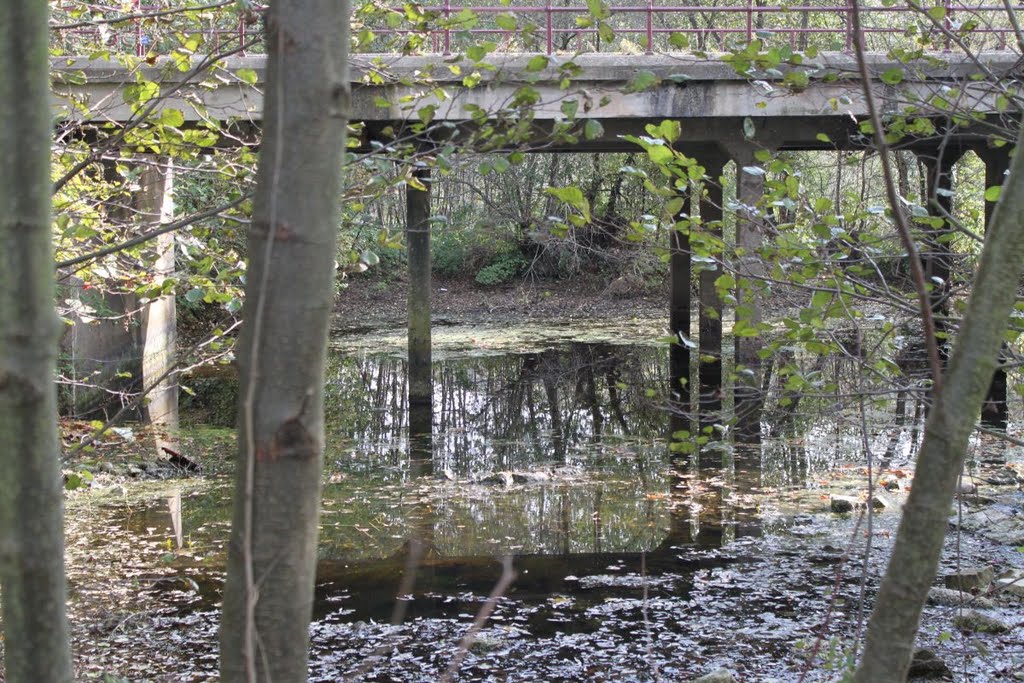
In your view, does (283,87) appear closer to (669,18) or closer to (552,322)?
(552,322)

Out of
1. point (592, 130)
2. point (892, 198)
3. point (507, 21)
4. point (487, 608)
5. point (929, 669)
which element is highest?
point (507, 21)

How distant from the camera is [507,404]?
45.0 ft

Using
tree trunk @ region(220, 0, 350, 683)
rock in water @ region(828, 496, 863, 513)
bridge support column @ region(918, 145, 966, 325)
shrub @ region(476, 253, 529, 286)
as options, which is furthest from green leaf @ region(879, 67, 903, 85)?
shrub @ region(476, 253, 529, 286)

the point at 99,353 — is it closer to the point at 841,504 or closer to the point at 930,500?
the point at 841,504

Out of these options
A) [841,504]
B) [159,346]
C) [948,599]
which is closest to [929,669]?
[948,599]

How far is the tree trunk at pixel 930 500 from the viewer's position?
1.44m

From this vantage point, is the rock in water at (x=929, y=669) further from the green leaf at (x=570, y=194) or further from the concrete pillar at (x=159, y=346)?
the concrete pillar at (x=159, y=346)

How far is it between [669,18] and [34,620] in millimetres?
30021

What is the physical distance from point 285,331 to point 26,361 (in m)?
0.31

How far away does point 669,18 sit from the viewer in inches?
1141

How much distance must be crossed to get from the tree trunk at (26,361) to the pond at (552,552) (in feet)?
1.47

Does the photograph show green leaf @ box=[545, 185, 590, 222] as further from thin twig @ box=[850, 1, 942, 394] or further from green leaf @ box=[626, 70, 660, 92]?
thin twig @ box=[850, 1, 942, 394]

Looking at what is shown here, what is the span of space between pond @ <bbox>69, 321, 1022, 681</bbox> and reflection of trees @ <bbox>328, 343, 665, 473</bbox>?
0.09 m

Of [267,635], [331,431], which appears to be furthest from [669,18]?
[267,635]
